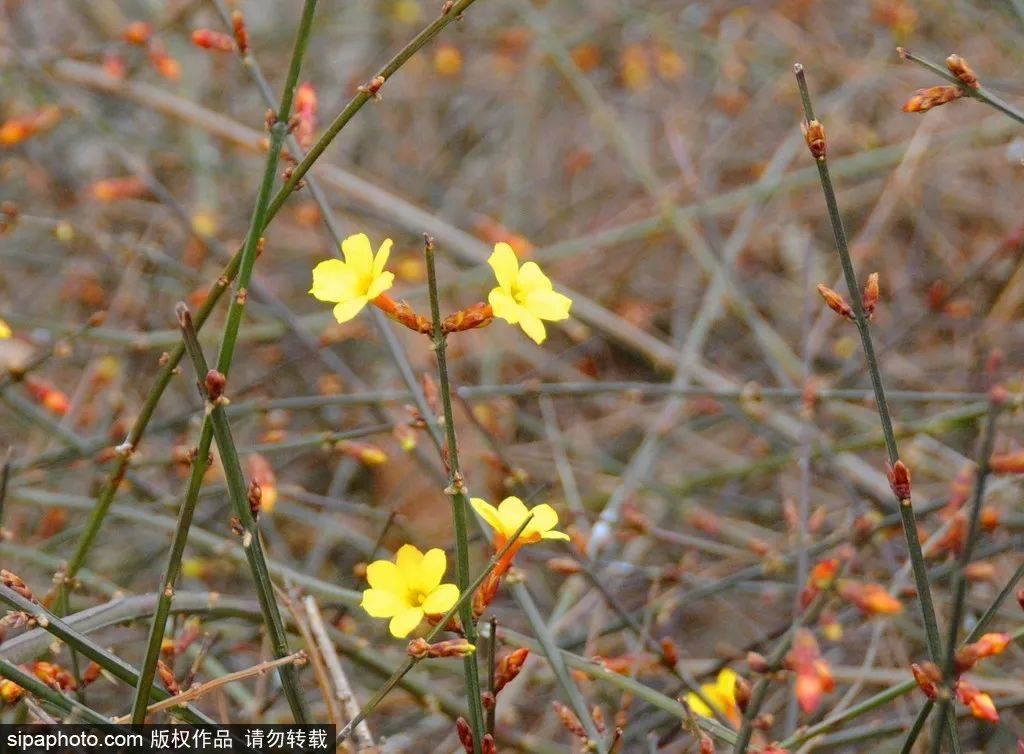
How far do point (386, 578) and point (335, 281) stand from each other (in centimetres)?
38

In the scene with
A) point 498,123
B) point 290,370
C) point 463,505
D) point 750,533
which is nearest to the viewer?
point 463,505

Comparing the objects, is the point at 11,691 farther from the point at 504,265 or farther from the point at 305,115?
the point at 305,115

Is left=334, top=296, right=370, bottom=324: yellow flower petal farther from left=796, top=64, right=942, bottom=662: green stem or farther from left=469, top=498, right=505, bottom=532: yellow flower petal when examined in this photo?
left=796, top=64, right=942, bottom=662: green stem

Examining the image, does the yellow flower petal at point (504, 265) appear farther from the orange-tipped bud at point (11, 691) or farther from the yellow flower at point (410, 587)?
the orange-tipped bud at point (11, 691)

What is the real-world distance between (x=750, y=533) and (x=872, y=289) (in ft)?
5.41

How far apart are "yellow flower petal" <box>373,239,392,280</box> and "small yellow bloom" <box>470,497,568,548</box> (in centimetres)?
31

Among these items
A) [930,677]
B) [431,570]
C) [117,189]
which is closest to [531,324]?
[431,570]

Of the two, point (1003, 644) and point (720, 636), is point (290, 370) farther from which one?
point (1003, 644)

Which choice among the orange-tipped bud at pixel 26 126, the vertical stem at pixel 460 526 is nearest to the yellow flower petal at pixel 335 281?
the vertical stem at pixel 460 526

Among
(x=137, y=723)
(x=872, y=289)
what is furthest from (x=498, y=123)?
(x=137, y=723)

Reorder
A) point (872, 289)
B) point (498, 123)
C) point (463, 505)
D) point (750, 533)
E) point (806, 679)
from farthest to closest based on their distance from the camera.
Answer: point (498, 123) → point (750, 533) → point (806, 679) → point (872, 289) → point (463, 505)

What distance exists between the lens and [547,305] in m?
1.24

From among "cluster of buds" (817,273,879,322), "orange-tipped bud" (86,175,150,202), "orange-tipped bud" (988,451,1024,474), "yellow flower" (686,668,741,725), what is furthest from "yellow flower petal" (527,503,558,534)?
"orange-tipped bud" (86,175,150,202)

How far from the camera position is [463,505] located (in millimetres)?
1087
